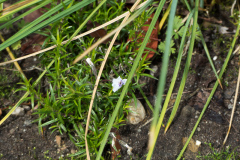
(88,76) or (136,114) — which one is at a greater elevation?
(88,76)

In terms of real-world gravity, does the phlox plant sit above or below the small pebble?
above

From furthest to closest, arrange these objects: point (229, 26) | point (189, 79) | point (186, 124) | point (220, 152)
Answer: point (229, 26) → point (189, 79) → point (186, 124) → point (220, 152)

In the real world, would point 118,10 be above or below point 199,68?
above

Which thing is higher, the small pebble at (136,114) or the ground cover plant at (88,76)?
the ground cover plant at (88,76)

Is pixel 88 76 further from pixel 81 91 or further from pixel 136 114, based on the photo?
pixel 136 114

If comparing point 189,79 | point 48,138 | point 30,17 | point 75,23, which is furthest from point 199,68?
point 30,17

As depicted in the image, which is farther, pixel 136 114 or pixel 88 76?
pixel 136 114

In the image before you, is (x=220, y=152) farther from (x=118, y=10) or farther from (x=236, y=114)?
(x=118, y=10)

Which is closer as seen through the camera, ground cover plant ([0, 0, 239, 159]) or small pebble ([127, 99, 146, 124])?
ground cover plant ([0, 0, 239, 159])

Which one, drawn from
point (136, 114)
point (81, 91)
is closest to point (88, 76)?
point (81, 91)

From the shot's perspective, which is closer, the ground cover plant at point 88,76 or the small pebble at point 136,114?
the ground cover plant at point 88,76

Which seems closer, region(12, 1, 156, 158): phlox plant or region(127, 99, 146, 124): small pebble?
region(12, 1, 156, 158): phlox plant
